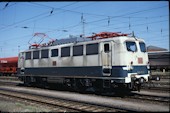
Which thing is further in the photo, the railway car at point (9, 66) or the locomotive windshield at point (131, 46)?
the railway car at point (9, 66)

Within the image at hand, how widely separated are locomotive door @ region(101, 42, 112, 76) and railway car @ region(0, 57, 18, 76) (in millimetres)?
30224

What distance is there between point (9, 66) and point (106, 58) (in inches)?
1314

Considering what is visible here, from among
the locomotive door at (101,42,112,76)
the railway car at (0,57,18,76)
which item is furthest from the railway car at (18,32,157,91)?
the railway car at (0,57,18,76)

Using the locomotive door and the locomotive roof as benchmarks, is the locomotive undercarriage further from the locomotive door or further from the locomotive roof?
the locomotive roof

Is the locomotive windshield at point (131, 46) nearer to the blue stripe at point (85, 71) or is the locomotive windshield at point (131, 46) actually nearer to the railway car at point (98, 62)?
the railway car at point (98, 62)

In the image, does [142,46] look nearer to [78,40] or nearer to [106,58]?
[106,58]

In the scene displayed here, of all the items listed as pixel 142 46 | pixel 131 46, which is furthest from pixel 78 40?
pixel 142 46

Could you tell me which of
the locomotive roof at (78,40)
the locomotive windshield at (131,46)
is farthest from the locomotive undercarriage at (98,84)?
the locomotive roof at (78,40)

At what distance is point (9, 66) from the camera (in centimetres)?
4503

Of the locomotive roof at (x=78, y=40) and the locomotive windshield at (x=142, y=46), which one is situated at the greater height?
the locomotive roof at (x=78, y=40)

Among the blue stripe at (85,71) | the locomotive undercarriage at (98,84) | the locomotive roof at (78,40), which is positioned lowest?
the locomotive undercarriage at (98,84)

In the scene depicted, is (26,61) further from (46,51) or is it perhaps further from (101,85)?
(101,85)

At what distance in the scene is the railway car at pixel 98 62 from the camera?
1457 cm

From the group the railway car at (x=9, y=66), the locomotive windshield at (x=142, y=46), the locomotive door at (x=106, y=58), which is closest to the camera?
the locomotive door at (x=106, y=58)
